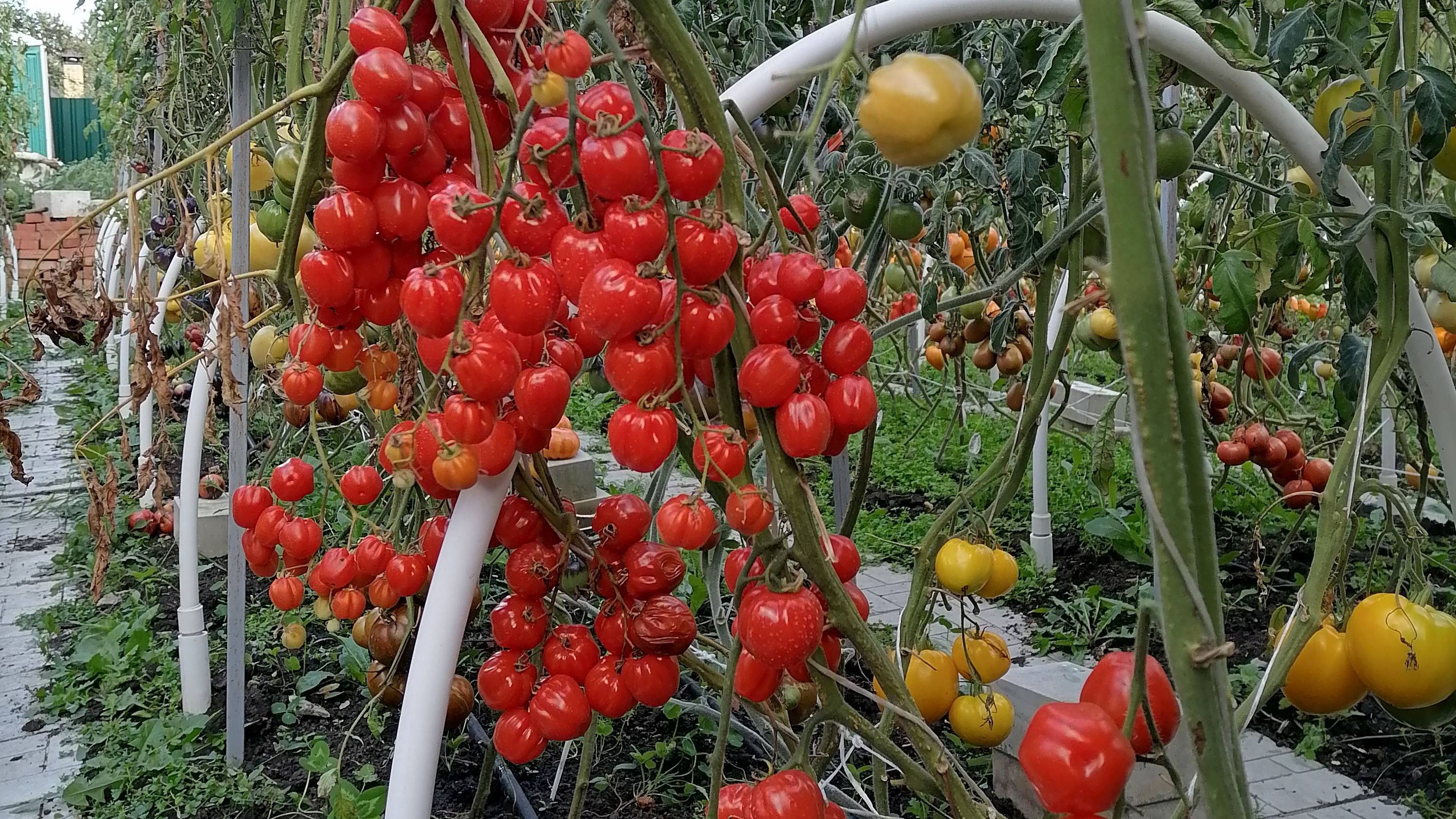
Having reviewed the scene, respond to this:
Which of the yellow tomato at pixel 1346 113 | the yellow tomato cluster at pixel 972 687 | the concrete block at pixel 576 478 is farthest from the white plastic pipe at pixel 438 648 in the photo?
the concrete block at pixel 576 478

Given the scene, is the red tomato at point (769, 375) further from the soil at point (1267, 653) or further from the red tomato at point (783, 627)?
the soil at point (1267, 653)

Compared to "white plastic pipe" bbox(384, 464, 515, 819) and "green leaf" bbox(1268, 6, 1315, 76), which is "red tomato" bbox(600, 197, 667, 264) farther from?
"green leaf" bbox(1268, 6, 1315, 76)

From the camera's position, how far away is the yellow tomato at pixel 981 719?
1.30 m

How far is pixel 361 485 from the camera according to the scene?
1142mm

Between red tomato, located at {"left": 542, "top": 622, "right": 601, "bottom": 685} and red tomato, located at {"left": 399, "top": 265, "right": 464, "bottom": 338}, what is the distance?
0.98 ft

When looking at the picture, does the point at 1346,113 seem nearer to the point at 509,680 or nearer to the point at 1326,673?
the point at 1326,673

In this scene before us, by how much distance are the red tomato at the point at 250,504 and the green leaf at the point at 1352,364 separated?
1253mm

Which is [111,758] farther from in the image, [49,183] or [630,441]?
[49,183]

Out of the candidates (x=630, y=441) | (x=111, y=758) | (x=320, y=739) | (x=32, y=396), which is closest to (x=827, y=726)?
(x=630, y=441)

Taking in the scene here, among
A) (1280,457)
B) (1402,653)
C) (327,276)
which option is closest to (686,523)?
(327,276)

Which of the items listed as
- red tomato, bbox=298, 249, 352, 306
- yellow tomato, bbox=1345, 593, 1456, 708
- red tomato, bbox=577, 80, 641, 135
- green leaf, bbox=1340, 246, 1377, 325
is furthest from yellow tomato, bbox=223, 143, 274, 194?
yellow tomato, bbox=1345, 593, 1456, 708

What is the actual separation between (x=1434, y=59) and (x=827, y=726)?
1675 millimetres

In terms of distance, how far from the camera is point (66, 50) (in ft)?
43.5

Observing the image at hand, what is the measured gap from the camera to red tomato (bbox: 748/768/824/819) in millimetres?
684
